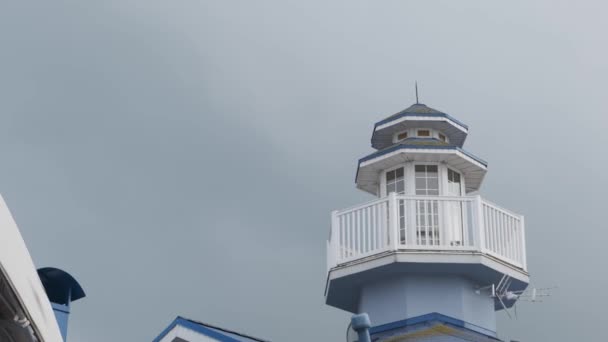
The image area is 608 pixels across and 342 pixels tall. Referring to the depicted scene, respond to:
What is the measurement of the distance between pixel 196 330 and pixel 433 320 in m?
5.51

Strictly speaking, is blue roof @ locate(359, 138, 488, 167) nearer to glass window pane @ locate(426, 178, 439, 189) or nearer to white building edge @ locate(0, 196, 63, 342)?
glass window pane @ locate(426, 178, 439, 189)

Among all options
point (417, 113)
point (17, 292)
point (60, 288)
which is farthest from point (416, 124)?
point (17, 292)

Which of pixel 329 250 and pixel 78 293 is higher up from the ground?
pixel 329 250

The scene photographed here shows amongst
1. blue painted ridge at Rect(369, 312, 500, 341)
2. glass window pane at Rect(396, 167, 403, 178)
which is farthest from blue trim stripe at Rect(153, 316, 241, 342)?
glass window pane at Rect(396, 167, 403, 178)

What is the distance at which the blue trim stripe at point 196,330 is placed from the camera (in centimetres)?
1648

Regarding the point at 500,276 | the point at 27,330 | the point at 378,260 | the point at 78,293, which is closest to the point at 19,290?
the point at 27,330

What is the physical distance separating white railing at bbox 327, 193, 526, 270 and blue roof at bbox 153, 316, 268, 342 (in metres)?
5.29

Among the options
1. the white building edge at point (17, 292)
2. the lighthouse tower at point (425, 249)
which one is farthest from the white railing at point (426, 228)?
the white building edge at point (17, 292)

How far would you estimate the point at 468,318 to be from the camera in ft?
72.7

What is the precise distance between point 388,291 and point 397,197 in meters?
1.90

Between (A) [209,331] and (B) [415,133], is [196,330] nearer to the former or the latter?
(A) [209,331]

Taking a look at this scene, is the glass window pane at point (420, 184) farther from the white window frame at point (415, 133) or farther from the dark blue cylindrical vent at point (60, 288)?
the dark blue cylindrical vent at point (60, 288)

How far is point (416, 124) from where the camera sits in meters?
23.8

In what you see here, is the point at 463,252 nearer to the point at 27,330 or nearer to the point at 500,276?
the point at 500,276
